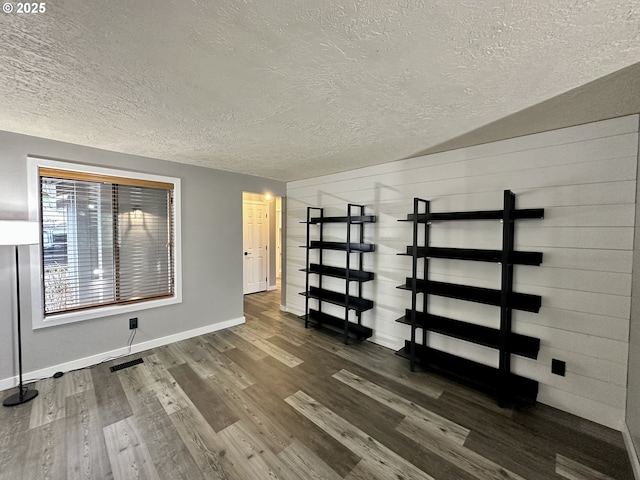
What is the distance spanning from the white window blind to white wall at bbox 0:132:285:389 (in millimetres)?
170

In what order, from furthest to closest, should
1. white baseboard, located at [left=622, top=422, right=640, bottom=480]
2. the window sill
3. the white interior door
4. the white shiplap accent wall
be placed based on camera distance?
the white interior door < the window sill < the white shiplap accent wall < white baseboard, located at [left=622, top=422, right=640, bottom=480]

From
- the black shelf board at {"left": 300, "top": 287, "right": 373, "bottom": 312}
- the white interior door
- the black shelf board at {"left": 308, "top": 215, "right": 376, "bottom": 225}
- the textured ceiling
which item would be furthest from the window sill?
the white interior door

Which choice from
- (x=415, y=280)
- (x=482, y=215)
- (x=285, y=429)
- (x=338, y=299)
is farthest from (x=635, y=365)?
(x=338, y=299)

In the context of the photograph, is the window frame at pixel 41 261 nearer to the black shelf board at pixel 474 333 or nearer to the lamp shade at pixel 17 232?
the lamp shade at pixel 17 232

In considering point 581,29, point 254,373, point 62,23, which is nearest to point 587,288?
point 581,29

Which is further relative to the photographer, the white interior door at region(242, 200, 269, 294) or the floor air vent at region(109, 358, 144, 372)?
the white interior door at region(242, 200, 269, 294)

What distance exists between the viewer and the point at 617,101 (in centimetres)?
169

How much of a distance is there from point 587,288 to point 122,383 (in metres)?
4.25

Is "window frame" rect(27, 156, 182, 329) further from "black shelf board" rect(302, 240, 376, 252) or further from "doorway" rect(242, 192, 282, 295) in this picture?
"doorway" rect(242, 192, 282, 295)

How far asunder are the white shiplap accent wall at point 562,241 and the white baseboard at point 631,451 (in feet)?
0.28

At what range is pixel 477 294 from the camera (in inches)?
96.0

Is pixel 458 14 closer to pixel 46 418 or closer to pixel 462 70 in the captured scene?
pixel 462 70

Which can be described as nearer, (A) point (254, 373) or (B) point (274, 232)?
(A) point (254, 373)

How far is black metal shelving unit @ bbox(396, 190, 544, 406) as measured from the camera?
7.09 ft
